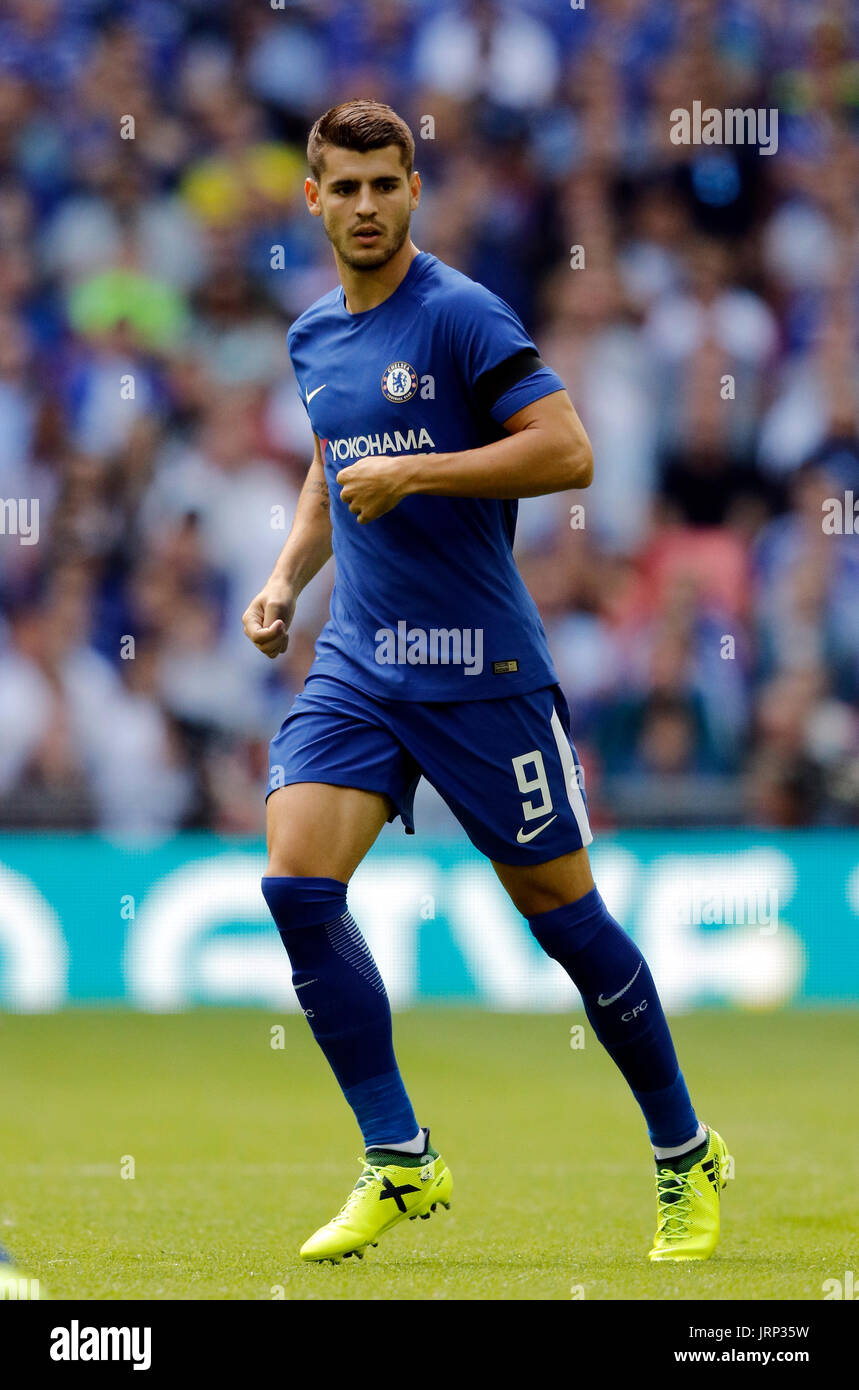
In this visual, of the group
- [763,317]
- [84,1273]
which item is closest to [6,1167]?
[84,1273]

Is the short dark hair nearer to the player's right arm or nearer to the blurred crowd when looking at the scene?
the player's right arm

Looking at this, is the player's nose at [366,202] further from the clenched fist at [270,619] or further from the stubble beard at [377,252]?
the clenched fist at [270,619]

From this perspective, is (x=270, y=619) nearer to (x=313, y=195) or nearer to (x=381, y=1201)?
(x=313, y=195)

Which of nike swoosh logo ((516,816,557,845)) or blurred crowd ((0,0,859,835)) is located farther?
blurred crowd ((0,0,859,835))

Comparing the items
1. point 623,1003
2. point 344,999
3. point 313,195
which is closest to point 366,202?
point 313,195

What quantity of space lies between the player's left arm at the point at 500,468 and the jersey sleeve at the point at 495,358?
0.03 meters

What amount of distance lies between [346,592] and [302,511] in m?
0.40

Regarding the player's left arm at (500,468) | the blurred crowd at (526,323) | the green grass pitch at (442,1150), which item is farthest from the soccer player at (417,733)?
the blurred crowd at (526,323)

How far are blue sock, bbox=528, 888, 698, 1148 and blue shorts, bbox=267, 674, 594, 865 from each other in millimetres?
162

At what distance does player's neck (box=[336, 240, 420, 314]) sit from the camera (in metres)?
4.39

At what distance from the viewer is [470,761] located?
14.1 feet

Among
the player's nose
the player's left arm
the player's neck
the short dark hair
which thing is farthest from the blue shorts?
the short dark hair

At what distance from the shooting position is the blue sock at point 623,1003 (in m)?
4.30

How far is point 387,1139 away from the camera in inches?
170
